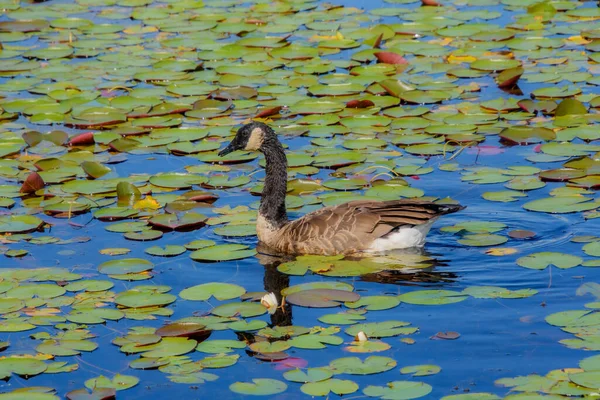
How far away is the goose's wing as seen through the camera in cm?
952

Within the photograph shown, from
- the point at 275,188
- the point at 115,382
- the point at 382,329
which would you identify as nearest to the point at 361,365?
the point at 382,329

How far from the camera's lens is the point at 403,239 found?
31.6 feet

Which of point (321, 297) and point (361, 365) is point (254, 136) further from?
point (361, 365)

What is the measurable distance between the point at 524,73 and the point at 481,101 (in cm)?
111

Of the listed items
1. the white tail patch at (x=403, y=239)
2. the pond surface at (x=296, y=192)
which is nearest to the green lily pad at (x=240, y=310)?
the pond surface at (x=296, y=192)

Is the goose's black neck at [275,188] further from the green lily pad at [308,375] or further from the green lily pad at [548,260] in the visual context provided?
the green lily pad at [308,375]

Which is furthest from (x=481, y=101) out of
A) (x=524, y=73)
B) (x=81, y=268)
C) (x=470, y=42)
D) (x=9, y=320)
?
(x=9, y=320)

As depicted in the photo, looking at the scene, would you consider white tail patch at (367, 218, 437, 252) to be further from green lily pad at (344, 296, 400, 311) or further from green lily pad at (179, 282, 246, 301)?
green lily pad at (179, 282, 246, 301)

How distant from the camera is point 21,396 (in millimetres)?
7086

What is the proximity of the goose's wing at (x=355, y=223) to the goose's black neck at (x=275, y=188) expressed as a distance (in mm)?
334

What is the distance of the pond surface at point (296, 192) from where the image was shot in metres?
7.52

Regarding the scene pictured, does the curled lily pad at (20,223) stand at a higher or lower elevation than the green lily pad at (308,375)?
higher

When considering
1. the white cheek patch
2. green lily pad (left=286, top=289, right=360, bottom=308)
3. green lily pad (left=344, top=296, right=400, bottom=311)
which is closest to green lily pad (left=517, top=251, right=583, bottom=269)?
green lily pad (left=344, top=296, right=400, bottom=311)

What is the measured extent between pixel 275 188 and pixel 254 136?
527 mm
